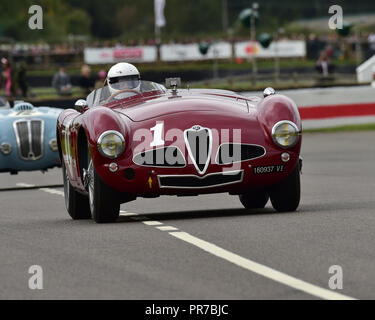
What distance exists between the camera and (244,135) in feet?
35.9

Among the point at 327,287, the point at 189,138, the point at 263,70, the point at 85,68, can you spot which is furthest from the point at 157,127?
the point at 263,70

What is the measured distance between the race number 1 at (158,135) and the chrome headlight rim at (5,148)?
25.3ft

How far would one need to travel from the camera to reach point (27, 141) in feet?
60.3

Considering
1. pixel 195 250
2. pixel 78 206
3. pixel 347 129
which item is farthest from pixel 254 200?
pixel 347 129

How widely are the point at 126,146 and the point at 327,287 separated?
4.10 metres

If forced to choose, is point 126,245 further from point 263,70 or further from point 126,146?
point 263,70

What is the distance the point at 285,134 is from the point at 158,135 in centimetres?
109

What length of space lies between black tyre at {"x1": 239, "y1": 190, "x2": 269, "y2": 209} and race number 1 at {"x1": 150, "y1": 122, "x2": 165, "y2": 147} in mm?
1604

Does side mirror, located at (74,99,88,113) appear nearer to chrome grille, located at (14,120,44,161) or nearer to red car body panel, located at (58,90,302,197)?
red car body panel, located at (58,90,302,197)

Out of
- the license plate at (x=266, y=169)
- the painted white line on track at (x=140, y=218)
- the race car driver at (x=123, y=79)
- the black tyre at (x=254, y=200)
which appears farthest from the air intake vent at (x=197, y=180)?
the race car driver at (x=123, y=79)

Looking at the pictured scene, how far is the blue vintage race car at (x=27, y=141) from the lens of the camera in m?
18.3

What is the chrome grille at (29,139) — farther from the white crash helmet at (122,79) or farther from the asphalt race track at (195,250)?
the white crash helmet at (122,79)

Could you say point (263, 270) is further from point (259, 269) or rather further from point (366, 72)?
point (366, 72)

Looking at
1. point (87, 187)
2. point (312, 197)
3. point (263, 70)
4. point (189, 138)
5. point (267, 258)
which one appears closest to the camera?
point (267, 258)
